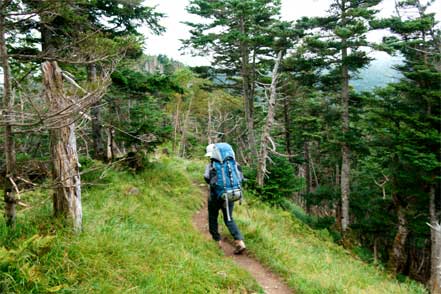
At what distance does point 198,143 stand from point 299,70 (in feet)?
81.8

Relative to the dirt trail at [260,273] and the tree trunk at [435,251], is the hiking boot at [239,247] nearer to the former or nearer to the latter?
the dirt trail at [260,273]

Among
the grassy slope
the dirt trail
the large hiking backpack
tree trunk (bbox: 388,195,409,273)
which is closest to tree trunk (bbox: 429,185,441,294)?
tree trunk (bbox: 388,195,409,273)

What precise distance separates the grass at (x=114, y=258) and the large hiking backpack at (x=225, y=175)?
107cm

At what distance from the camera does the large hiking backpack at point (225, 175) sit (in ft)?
19.9

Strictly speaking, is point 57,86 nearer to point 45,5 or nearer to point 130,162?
point 45,5

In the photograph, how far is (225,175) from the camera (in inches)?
240

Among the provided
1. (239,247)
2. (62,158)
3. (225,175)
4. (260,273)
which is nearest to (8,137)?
(62,158)

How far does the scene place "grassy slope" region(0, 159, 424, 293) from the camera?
3760 mm

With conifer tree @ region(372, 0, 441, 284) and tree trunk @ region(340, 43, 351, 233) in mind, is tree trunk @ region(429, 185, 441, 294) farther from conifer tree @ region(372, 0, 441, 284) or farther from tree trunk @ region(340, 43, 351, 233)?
tree trunk @ region(340, 43, 351, 233)

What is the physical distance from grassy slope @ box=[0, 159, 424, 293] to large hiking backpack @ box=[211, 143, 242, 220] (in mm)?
1074

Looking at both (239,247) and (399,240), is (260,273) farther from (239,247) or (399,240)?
(399,240)

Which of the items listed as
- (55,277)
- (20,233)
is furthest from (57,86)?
(55,277)

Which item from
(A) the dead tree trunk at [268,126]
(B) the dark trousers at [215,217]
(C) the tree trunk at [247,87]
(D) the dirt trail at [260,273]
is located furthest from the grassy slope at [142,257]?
(C) the tree trunk at [247,87]

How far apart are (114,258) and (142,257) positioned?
20.0 inches
